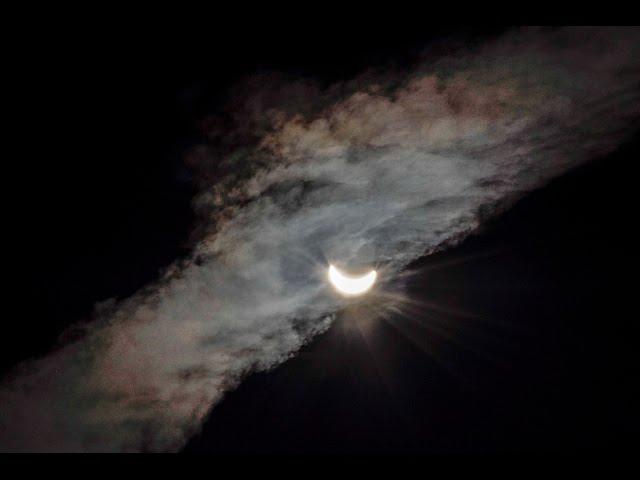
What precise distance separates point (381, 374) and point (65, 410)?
3.52 meters

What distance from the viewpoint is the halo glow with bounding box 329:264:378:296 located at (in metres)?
3.33

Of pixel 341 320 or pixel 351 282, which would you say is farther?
pixel 341 320

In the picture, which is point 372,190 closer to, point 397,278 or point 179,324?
point 397,278

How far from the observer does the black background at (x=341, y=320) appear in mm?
2922

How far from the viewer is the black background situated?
2.92 meters

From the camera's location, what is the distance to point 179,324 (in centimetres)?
417

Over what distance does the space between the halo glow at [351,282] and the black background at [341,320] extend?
1.45 ft

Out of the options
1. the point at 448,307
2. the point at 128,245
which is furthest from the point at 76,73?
the point at 448,307

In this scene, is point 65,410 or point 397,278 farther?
Result: point 65,410

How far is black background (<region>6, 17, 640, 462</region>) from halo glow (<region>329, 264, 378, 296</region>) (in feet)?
1.45

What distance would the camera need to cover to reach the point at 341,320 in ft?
12.1

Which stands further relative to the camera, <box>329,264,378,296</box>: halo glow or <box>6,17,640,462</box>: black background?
<box>329,264,378,296</box>: halo glow

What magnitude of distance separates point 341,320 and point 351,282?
0.55 metres

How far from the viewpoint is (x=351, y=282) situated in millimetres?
3328
